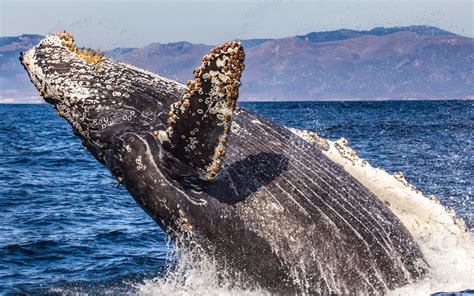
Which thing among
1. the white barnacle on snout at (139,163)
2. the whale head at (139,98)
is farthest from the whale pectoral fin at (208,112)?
the white barnacle on snout at (139,163)

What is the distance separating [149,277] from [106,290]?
818 millimetres

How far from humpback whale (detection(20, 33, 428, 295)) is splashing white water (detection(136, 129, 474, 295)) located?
0.90 ft

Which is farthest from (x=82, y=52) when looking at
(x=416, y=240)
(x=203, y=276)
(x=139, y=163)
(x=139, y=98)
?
(x=416, y=240)

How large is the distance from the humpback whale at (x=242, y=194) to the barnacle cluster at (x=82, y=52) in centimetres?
36

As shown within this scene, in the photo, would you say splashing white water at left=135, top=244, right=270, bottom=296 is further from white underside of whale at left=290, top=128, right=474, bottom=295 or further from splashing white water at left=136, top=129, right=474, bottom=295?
white underside of whale at left=290, top=128, right=474, bottom=295

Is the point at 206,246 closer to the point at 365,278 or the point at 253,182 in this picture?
the point at 253,182

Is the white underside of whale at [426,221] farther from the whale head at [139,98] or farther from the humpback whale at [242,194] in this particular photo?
the whale head at [139,98]

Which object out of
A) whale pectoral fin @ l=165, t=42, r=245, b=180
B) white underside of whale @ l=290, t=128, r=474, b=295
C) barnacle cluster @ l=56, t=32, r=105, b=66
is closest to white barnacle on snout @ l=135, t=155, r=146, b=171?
whale pectoral fin @ l=165, t=42, r=245, b=180

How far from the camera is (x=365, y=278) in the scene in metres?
6.78

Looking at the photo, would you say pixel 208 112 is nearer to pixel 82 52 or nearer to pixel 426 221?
pixel 82 52

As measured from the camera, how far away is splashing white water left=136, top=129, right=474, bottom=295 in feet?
23.4

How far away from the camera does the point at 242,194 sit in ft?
22.4

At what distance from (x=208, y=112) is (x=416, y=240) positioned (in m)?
3.42

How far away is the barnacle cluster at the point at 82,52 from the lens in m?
7.85
